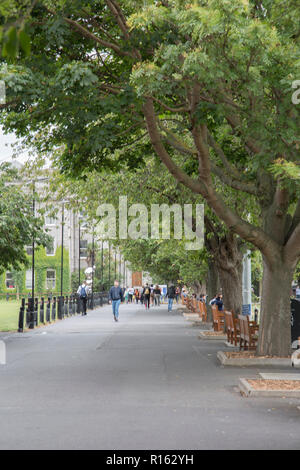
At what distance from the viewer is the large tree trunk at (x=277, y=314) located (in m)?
15.0

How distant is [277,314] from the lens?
49.2ft

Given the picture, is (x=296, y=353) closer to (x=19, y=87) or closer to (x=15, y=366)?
(x=15, y=366)

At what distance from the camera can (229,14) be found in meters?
11.1

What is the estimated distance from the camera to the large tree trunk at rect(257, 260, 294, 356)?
14977 mm

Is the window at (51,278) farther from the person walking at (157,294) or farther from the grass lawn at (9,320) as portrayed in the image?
the grass lawn at (9,320)

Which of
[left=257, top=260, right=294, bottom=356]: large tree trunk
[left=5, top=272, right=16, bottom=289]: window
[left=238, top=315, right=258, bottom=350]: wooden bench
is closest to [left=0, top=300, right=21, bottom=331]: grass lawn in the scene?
[left=238, top=315, right=258, bottom=350]: wooden bench

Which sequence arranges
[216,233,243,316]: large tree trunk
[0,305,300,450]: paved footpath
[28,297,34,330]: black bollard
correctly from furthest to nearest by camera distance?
1. [28,297,34,330]: black bollard
2. [216,233,243,316]: large tree trunk
3. [0,305,300,450]: paved footpath

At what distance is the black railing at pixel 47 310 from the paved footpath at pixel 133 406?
34.1 feet

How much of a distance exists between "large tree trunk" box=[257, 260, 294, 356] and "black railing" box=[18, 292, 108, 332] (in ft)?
41.4

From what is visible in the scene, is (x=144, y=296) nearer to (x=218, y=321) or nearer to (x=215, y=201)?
(x=218, y=321)

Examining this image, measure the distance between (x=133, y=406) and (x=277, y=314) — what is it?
21.1 ft

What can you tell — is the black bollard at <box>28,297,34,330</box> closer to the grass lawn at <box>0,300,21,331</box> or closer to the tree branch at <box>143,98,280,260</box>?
the grass lawn at <box>0,300,21,331</box>
